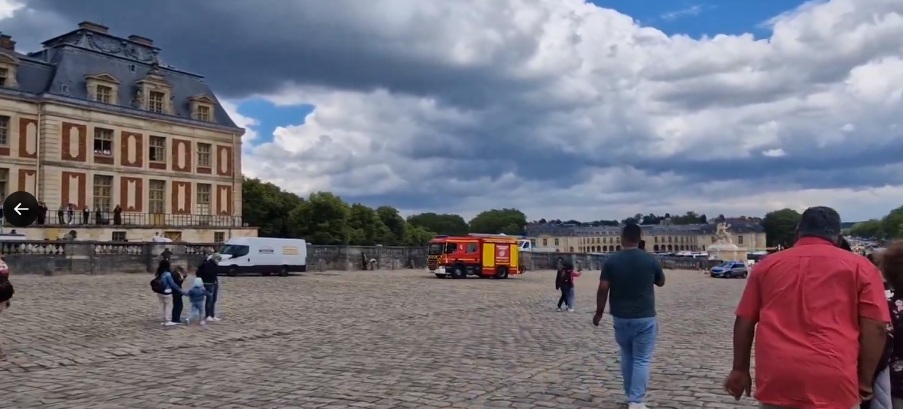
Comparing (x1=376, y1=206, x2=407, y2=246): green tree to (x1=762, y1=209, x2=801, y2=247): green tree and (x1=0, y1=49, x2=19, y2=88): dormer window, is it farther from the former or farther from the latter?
(x1=762, y1=209, x2=801, y2=247): green tree

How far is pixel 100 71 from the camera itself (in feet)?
166

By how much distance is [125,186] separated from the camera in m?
50.1

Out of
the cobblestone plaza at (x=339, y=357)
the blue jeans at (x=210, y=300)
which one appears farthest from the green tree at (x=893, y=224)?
the blue jeans at (x=210, y=300)

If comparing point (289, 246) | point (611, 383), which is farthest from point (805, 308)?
point (289, 246)

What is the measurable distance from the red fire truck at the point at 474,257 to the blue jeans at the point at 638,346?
3461 centimetres

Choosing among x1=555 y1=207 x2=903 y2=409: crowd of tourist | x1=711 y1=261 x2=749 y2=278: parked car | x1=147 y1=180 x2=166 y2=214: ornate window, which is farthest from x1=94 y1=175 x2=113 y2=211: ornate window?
x1=555 y1=207 x2=903 y2=409: crowd of tourist

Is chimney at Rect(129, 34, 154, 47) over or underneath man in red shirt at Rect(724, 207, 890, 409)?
over

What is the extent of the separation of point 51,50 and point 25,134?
779 cm

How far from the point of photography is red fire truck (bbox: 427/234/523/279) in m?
42.5

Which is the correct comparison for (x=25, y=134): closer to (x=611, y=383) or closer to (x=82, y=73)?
(x=82, y=73)

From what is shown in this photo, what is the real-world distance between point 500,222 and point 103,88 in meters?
137

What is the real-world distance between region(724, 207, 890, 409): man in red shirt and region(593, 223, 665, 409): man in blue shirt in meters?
3.46

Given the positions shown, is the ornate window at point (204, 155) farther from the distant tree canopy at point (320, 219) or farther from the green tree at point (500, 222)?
the green tree at point (500, 222)

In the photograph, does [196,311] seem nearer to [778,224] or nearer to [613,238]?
[778,224]
